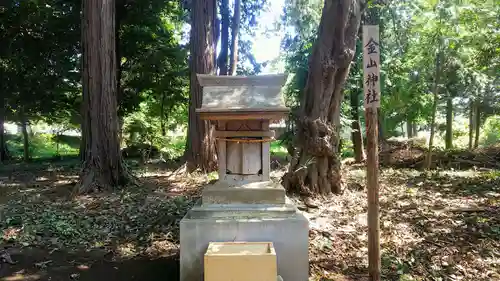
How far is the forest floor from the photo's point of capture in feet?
15.8

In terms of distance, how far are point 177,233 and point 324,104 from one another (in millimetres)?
4227

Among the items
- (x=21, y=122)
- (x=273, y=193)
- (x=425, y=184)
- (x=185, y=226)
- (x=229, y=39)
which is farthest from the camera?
(x=21, y=122)

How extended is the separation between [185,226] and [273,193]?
116cm

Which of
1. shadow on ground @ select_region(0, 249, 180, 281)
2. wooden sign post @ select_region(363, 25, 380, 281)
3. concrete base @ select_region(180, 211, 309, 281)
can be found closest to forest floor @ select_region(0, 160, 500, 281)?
shadow on ground @ select_region(0, 249, 180, 281)

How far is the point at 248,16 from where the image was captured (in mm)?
16500

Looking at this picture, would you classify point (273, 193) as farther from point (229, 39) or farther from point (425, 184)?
point (229, 39)

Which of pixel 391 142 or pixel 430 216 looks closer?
pixel 430 216

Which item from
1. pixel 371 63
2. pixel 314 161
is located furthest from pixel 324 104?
pixel 371 63

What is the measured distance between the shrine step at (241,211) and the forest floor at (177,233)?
0.96 m

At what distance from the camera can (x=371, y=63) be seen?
395 cm

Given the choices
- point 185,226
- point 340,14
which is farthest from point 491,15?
point 185,226

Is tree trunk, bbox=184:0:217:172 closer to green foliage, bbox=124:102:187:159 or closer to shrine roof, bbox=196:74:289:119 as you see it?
shrine roof, bbox=196:74:289:119

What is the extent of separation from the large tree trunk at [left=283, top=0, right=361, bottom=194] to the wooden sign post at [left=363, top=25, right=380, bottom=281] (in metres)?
4.13

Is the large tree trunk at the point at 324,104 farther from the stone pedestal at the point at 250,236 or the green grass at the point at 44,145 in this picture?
the green grass at the point at 44,145
